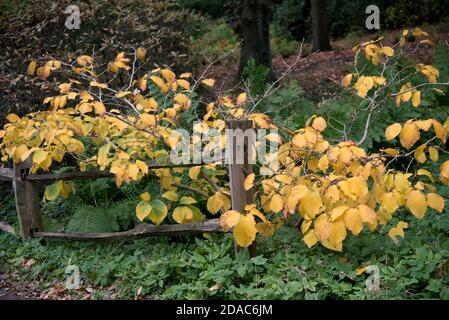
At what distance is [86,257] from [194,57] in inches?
160

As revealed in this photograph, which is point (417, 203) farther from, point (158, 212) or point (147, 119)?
point (147, 119)

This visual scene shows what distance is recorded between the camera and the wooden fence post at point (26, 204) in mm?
5719

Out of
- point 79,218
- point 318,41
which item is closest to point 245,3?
point 318,41

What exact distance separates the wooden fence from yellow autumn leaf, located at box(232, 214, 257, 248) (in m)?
0.44

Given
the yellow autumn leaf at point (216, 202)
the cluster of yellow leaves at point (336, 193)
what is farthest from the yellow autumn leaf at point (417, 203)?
the yellow autumn leaf at point (216, 202)

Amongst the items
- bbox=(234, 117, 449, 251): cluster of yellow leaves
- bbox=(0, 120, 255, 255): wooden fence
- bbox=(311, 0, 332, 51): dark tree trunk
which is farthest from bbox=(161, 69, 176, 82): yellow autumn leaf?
bbox=(311, 0, 332, 51): dark tree trunk

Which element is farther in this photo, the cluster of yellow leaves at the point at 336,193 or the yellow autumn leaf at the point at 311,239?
the yellow autumn leaf at the point at 311,239

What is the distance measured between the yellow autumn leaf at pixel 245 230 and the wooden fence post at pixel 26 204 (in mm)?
2556

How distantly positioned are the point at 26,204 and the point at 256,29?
6573 millimetres

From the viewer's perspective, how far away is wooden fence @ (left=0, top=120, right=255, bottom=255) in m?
4.51

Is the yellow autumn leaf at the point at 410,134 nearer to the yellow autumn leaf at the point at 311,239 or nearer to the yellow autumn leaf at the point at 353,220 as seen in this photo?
the yellow autumn leaf at the point at 353,220

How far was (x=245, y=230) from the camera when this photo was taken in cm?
407

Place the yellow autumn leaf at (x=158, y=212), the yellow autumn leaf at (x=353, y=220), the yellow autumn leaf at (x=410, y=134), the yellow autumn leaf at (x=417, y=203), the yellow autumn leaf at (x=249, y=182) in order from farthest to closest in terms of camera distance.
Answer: the yellow autumn leaf at (x=158, y=212) → the yellow autumn leaf at (x=249, y=182) → the yellow autumn leaf at (x=410, y=134) → the yellow autumn leaf at (x=417, y=203) → the yellow autumn leaf at (x=353, y=220)
